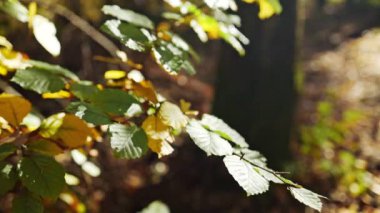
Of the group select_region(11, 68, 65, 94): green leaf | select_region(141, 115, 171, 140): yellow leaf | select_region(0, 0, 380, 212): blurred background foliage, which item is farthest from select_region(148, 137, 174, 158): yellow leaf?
select_region(0, 0, 380, 212): blurred background foliage

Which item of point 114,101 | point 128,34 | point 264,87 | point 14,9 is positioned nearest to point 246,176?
point 114,101

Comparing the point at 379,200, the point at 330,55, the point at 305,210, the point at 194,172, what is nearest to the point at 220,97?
the point at 194,172

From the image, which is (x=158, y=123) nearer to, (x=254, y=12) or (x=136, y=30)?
(x=136, y=30)

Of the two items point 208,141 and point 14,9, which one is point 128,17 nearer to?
point 14,9

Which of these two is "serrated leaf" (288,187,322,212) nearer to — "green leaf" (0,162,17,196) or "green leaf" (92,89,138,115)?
"green leaf" (92,89,138,115)

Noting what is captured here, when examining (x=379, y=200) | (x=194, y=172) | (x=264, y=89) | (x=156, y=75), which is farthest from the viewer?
(x=156, y=75)

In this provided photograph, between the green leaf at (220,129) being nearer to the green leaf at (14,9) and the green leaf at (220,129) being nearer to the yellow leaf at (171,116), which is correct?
the yellow leaf at (171,116)

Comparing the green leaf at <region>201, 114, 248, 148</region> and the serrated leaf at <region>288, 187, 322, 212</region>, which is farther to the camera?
the green leaf at <region>201, 114, 248, 148</region>
